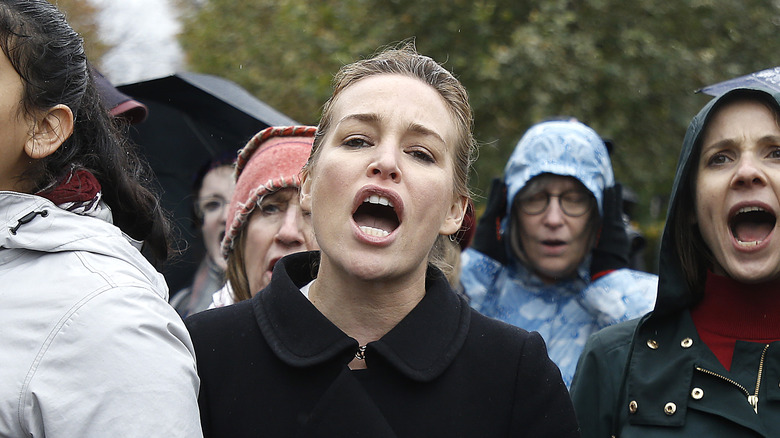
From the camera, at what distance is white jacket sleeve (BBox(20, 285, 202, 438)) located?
6.06ft

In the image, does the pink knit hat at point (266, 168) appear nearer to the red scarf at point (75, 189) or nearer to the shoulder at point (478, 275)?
the red scarf at point (75, 189)

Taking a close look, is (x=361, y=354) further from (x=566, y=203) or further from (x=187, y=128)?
(x=187, y=128)

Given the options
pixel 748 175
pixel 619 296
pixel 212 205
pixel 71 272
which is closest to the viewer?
pixel 71 272

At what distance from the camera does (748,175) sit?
2.82 m

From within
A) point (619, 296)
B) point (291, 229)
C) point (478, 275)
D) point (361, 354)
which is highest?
point (361, 354)

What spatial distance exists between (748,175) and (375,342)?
134 centimetres

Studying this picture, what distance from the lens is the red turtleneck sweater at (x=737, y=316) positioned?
2854mm

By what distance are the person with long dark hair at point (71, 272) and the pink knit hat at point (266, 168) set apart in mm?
1033

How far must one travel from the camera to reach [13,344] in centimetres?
190

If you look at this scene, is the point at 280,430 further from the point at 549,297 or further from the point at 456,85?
the point at 549,297

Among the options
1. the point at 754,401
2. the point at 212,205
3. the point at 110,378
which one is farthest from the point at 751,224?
the point at 212,205

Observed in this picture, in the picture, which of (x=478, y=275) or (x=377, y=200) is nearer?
(x=377, y=200)

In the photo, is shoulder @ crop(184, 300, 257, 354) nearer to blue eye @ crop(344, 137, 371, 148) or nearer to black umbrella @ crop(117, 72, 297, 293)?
blue eye @ crop(344, 137, 371, 148)

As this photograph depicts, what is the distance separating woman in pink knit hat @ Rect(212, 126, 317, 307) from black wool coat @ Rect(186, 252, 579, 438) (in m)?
1.01
